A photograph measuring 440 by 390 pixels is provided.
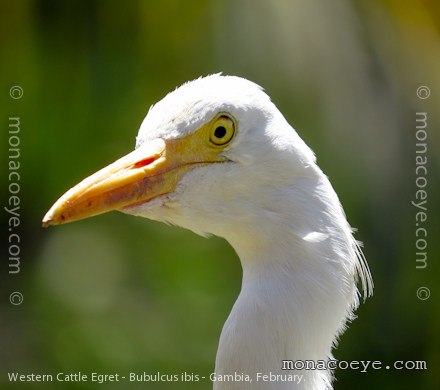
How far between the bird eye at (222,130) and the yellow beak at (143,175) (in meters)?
0.04

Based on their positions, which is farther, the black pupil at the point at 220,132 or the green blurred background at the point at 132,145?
the green blurred background at the point at 132,145

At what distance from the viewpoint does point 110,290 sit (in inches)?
227

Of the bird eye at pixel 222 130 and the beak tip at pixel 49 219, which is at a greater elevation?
the bird eye at pixel 222 130

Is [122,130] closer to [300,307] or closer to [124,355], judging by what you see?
[124,355]

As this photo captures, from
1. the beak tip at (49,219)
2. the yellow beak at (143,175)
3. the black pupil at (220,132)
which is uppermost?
the black pupil at (220,132)

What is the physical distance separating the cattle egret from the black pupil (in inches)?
0.5

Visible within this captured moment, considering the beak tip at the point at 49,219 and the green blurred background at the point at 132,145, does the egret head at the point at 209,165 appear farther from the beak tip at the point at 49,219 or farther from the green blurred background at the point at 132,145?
the green blurred background at the point at 132,145

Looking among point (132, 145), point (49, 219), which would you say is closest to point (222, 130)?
point (49, 219)

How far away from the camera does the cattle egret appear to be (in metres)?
2.46

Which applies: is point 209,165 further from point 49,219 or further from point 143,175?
point 49,219

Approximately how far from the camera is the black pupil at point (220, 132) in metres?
2.47

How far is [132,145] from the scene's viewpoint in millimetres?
5539

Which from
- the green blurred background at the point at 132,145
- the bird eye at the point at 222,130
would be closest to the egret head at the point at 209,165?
the bird eye at the point at 222,130

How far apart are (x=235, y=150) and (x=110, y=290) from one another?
3509 millimetres
